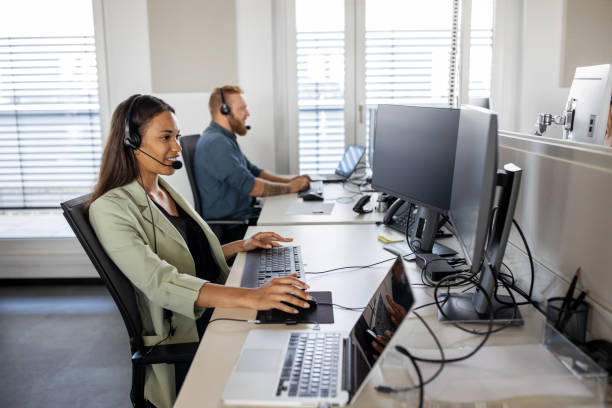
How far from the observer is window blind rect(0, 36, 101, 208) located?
12.6 ft

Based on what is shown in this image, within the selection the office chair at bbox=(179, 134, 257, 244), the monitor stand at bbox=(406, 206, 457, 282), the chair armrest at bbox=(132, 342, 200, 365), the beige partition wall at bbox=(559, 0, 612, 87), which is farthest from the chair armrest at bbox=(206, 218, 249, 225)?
the beige partition wall at bbox=(559, 0, 612, 87)

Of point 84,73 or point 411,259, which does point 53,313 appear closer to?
point 84,73

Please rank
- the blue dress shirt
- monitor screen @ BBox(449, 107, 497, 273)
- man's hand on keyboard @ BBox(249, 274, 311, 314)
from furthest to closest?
the blue dress shirt < man's hand on keyboard @ BBox(249, 274, 311, 314) < monitor screen @ BBox(449, 107, 497, 273)

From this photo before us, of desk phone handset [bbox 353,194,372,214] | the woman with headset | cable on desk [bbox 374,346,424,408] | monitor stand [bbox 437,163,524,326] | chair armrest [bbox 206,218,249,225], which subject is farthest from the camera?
chair armrest [bbox 206,218,249,225]

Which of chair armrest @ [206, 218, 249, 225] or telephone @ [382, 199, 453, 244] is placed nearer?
telephone @ [382, 199, 453, 244]

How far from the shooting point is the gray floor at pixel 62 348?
2510mm

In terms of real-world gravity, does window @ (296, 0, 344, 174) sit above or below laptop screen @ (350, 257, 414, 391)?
above

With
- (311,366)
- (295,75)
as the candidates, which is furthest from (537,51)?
(311,366)

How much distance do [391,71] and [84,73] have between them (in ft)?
6.93

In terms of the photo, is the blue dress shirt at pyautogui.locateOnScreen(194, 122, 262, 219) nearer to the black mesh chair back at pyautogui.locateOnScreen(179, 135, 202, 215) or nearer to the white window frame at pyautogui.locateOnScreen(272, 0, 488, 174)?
the black mesh chair back at pyautogui.locateOnScreen(179, 135, 202, 215)

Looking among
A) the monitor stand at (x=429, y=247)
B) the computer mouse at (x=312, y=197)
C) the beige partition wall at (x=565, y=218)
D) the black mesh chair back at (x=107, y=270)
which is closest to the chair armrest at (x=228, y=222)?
the computer mouse at (x=312, y=197)

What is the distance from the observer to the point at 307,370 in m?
1.13

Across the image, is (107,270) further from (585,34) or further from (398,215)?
(585,34)

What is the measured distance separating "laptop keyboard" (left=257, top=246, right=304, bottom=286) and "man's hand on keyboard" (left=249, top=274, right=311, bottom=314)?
0.24 meters
